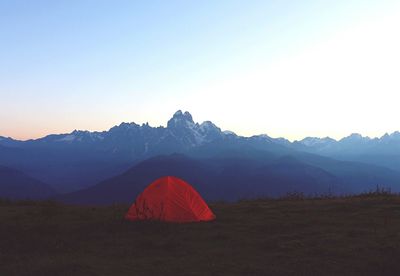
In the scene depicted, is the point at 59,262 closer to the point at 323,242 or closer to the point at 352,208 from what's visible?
the point at 323,242

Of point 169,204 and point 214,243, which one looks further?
point 169,204

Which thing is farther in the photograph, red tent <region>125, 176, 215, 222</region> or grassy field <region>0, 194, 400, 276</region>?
red tent <region>125, 176, 215, 222</region>

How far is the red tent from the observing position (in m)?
21.5

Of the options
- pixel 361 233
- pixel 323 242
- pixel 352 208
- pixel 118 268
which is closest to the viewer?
pixel 118 268

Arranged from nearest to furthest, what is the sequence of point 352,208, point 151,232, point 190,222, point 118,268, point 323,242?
point 118,268
point 323,242
point 151,232
point 190,222
point 352,208

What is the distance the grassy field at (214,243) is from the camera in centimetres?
1312

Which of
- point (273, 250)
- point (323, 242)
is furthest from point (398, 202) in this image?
point (273, 250)

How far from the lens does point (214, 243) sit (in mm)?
16766

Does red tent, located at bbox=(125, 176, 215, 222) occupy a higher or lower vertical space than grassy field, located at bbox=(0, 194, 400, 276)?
higher

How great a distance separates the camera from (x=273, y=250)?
15281mm

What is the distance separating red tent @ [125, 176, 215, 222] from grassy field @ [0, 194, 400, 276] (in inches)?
37.3

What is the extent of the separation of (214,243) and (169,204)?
17.6 feet

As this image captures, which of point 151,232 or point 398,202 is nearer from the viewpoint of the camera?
point 151,232

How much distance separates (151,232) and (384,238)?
29.1 ft
